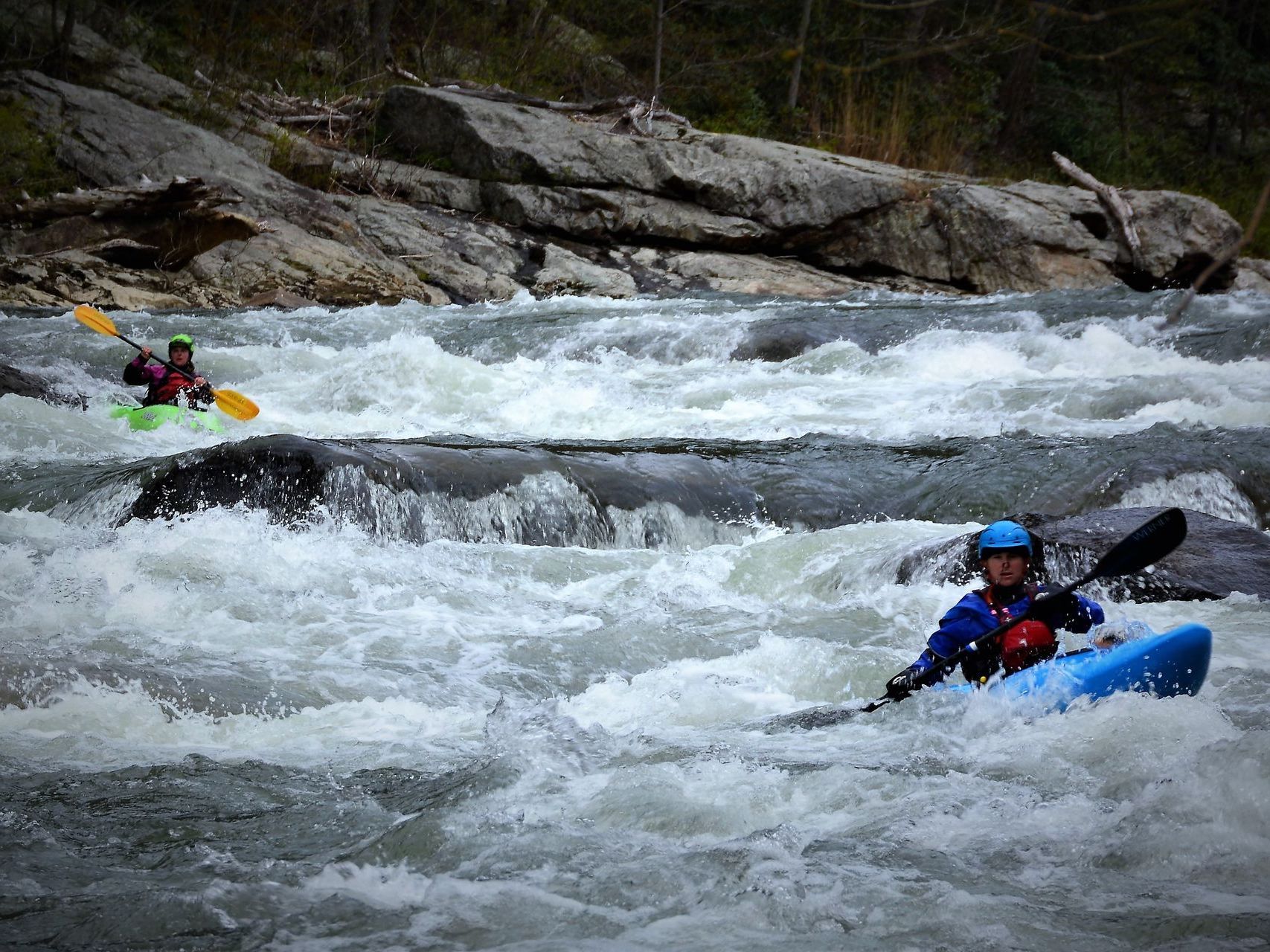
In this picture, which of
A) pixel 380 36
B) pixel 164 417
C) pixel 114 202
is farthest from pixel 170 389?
pixel 380 36

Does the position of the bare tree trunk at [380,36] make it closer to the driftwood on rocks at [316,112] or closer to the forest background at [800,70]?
the forest background at [800,70]

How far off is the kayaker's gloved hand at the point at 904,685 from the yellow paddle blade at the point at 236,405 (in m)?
5.20

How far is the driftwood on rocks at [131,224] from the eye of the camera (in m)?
10.8

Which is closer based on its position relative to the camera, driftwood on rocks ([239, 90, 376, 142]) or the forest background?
driftwood on rocks ([239, 90, 376, 142])

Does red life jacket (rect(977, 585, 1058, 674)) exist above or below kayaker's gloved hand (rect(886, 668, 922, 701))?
above

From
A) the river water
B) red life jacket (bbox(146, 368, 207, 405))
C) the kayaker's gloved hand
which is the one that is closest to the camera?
the river water

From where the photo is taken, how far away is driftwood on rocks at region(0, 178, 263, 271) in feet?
35.5

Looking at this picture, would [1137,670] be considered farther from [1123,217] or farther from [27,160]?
[1123,217]

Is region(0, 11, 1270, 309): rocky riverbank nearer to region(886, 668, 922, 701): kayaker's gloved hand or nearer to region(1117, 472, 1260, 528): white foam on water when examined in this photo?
region(1117, 472, 1260, 528): white foam on water

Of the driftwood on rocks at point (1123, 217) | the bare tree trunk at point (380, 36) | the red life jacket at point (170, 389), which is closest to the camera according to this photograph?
the red life jacket at point (170, 389)

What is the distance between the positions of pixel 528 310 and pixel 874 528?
6.52 meters

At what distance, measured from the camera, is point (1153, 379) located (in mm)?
7332

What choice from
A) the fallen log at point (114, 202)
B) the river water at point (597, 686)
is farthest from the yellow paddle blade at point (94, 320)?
the fallen log at point (114, 202)

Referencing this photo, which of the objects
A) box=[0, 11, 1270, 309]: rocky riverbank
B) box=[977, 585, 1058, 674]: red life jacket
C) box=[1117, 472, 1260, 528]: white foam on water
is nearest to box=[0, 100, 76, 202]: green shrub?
box=[0, 11, 1270, 309]: rocky riverbank
